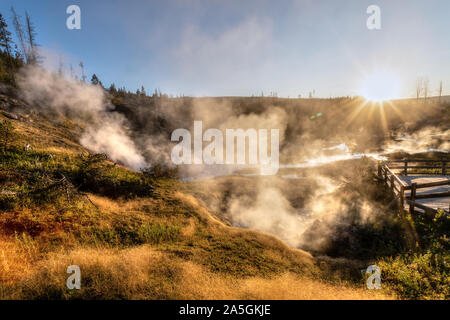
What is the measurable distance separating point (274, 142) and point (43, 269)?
31.8 m

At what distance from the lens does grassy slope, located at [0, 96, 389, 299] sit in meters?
3.67

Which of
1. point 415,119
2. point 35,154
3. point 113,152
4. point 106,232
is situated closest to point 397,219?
point 106,232

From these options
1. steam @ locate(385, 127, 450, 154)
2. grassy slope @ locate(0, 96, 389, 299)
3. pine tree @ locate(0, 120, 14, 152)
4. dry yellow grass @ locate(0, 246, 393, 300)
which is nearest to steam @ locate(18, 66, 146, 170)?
pine tree @ locate(0, 120, 14, 152)

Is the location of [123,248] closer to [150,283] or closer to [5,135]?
[150,283]

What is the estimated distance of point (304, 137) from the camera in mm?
34250

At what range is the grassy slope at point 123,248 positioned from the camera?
3666 mm

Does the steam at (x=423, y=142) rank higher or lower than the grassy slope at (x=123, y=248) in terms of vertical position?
higher

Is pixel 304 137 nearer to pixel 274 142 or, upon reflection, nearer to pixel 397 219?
pixel 274 142

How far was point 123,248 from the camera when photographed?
18.0 ft

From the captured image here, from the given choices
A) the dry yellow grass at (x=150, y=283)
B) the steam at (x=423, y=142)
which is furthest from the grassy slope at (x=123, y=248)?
the steam at (x=423, y=142)

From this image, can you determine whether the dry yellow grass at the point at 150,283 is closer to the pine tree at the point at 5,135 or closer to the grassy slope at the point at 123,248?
the grassy slope at the point at 123,248

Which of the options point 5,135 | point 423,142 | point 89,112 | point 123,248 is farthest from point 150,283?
point 423,142

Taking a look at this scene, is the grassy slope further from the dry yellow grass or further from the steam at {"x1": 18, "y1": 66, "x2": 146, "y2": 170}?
the steam at {"x1": 18, "y1": 66, "x2": 146, "y2": 170}

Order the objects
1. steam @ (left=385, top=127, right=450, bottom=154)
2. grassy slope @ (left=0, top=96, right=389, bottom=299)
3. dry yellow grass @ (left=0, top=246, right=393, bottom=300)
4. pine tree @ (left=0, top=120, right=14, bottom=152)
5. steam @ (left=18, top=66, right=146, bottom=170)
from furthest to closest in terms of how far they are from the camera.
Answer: steam @ (left=385, top=127, right=450, bottom=154) → steam @ (left=18, top=66, right=146, bottom=170) → pine tree @ (left=0, top=120, right=14, bottom=152) → grassy slope @ (left=0, top=96, right=389, bottom=299) → dry yellow grass @ (left=0, top=246, right=393, bottom=300)
